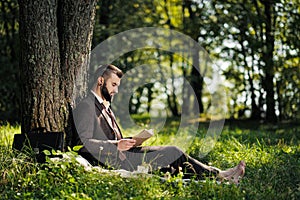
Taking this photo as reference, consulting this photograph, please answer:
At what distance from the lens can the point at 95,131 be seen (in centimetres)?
529

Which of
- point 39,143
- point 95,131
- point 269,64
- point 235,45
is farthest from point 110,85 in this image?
point 235,45

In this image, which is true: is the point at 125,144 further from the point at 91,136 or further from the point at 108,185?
the point at 108,185

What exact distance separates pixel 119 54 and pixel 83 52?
21.5ft

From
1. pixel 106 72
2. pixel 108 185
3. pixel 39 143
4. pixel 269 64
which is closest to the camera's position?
pixel 108 185

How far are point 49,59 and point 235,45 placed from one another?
733 centimetres

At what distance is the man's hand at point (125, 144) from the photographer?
5.22 meters

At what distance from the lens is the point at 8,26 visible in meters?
11.8

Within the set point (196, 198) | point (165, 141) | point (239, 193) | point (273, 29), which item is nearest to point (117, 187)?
point (196, 198)

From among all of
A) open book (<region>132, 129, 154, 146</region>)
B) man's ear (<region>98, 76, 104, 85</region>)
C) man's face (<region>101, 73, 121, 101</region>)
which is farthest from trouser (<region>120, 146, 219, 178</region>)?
man's ear (<region>98, 76, 104, 85</region>)

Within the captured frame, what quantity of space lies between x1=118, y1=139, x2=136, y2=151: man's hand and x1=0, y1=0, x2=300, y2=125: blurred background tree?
6.42 metres

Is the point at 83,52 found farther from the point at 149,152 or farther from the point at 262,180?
the point at 262,180

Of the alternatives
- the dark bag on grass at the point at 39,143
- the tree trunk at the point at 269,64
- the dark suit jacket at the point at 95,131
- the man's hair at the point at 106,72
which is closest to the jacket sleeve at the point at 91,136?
the dark suit jacket at the point at 95,131

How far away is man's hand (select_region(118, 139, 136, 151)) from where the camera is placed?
522 centimetres

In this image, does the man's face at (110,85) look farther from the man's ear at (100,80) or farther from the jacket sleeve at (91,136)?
the jacket sleeve at (91,136)
